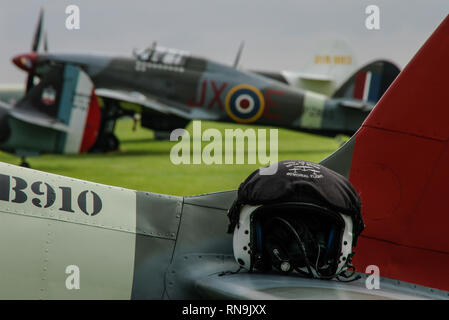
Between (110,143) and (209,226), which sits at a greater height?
(209,226)

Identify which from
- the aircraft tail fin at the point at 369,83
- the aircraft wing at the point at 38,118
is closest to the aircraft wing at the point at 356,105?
the aircraft tail fin at the point at 369,83

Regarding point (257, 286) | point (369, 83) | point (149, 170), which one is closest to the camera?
point (257, 286)

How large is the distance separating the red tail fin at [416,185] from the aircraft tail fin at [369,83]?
45.1ft

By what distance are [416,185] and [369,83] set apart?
14644 millimetres

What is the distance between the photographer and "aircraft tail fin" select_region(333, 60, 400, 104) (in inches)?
626

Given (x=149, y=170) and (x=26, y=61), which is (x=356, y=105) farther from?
(x=26, y=61)

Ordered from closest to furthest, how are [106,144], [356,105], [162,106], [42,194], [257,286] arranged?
[257,286] < [42,194] < [106,144] < [162,106] < [356,105]

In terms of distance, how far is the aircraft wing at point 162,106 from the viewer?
14453 mm

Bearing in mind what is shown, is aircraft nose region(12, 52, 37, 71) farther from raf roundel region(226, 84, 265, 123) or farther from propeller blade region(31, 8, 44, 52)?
raf roundel region(226, 84, 265, 123)

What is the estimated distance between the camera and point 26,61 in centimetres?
1540

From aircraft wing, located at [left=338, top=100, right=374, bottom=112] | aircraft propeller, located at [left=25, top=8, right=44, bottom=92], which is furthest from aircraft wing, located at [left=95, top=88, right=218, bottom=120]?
aircraft wing, located at [left=338, top=100, right=374, bottom=112]

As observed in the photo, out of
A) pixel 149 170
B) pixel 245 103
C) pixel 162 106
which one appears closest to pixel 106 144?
pixel 162 106

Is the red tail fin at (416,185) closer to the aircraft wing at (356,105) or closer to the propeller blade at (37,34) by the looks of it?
the aircraft wing at (356,105)
